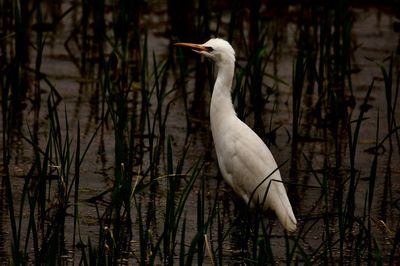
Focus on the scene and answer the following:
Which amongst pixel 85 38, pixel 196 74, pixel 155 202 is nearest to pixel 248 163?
pixel 155 202

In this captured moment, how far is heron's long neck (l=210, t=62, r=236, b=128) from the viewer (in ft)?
21.5

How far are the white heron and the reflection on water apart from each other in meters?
0.11

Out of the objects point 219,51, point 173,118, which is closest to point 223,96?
point 219,51

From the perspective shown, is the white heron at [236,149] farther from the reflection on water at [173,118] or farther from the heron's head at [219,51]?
the reflection on water at [173,118]

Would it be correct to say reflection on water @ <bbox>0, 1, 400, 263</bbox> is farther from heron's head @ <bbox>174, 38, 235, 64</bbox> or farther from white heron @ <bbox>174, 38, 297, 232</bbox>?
heron's head @ <bbox>174, 38, 235, 64</bbox>

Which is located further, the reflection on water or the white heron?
the white heron

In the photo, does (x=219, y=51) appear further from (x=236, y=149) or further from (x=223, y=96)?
(x=236, y=149)

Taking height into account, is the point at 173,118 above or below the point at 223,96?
below

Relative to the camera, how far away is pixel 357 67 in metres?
9.72

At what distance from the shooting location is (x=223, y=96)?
259 inches

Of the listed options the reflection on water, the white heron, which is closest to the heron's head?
the white heron

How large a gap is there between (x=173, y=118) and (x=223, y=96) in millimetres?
1761

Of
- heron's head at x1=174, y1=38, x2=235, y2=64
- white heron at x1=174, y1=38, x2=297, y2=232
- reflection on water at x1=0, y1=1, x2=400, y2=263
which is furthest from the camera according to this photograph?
heron's head at x1=174, y1=38, x2=235, y2=64

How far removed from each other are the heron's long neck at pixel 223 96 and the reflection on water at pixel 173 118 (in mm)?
127
